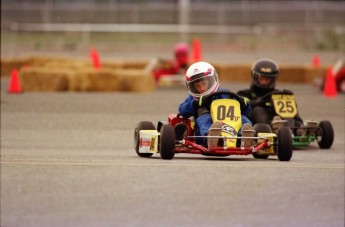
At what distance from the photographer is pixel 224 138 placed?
11539mm

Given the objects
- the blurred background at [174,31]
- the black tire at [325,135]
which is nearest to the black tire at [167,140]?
the black tire at [325,135]

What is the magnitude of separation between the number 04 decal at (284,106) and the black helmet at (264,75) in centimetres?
61

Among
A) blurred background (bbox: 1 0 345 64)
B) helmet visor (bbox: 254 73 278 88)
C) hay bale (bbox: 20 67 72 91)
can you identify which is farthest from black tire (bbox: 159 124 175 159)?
blurred background (bbox: 1 0 345 64)

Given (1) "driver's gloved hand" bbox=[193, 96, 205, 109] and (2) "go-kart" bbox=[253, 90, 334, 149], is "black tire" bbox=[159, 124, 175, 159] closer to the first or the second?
(1) "driver's gloved hand" bbox=[193, 96, 205, 109]

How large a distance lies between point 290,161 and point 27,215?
3.54 meters

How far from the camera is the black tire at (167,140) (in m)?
11.6

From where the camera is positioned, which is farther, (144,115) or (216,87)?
(144,115)

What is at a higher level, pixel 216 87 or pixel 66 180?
pixel 216 87

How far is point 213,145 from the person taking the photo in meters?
11.6

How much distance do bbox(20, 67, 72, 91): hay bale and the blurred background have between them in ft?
41.6

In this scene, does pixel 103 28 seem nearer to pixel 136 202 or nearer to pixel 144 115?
pixel 144 115

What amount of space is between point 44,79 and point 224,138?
451 inches

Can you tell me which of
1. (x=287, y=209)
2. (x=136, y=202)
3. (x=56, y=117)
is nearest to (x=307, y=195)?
(x=287, y=209)

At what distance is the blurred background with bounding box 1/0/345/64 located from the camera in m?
36.9
